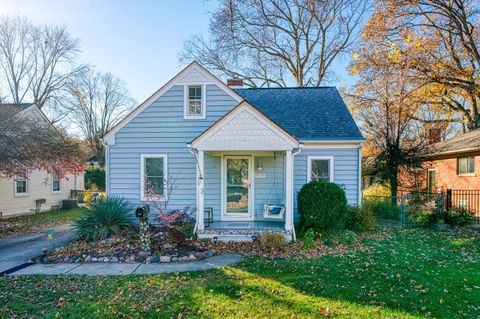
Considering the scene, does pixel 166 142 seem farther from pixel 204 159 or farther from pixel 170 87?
pixel 170 87

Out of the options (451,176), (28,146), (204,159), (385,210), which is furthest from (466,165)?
(28,146)

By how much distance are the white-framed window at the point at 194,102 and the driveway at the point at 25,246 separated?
5725mm

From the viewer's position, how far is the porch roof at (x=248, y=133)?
8.50m

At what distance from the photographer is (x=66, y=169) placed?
1138 cm

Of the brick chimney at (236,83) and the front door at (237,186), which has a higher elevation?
the brick chimney at (236,83)

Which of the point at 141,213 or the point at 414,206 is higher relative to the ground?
the point at 141,213

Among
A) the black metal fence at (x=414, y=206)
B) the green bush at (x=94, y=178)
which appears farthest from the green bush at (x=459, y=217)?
the green bush at (x=94, y=178)

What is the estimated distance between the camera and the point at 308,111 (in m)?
12.2

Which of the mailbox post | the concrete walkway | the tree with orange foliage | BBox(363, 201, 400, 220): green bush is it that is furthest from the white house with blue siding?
the tree with orange foliage

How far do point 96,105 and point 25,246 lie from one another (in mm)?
31873

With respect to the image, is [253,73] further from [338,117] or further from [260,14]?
[338,117]

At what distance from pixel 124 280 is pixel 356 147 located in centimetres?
886

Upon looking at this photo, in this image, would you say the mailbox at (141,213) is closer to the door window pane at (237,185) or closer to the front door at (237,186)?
the front door at (237,186)

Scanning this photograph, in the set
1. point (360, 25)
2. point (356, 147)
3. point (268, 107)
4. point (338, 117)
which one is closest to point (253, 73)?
point (360, 25)
